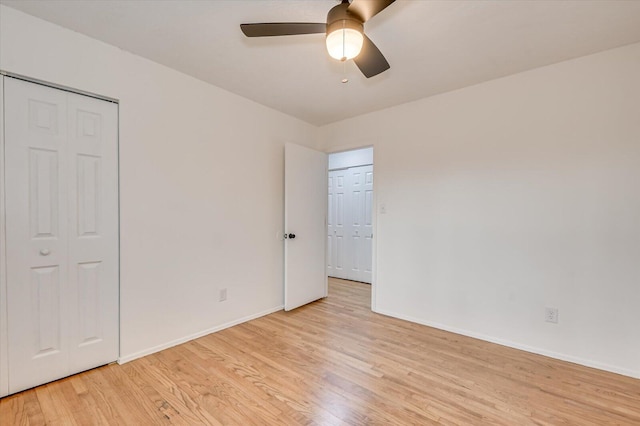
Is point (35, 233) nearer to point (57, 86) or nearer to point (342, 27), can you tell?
point (57, 86)

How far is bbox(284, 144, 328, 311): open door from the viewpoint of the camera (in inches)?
136

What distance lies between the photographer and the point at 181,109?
2.58 metres

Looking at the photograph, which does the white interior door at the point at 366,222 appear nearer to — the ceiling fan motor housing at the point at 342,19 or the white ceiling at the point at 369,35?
the white ceiling at the point at 369,35

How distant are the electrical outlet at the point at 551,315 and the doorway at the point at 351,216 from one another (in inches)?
103

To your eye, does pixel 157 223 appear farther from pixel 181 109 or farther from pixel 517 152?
pixel 517 152

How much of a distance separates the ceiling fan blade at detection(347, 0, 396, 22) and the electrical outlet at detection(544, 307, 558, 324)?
267 centimetres

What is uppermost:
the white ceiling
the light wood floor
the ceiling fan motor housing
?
the white ceiling

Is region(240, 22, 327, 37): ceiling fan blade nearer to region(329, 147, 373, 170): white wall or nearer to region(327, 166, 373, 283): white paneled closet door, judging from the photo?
region(329, 147, 373, 170): white wall

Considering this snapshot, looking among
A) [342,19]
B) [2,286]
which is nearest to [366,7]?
[342,19]

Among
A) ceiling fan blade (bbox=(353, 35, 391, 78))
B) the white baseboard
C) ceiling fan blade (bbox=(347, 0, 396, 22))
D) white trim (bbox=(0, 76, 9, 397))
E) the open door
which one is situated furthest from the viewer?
the open door

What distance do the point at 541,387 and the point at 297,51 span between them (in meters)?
3.04

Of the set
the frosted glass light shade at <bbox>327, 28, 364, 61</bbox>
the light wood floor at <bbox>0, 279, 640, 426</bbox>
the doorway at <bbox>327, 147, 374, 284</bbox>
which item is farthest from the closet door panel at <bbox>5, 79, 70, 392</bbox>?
the doorway at <bbox>327, 147, 374, 284</bbox>

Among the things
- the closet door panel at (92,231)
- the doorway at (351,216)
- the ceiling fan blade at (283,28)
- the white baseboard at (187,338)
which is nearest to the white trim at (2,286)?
the closet door panel at (92,231)

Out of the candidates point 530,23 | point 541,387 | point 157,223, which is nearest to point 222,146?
point 157,223
